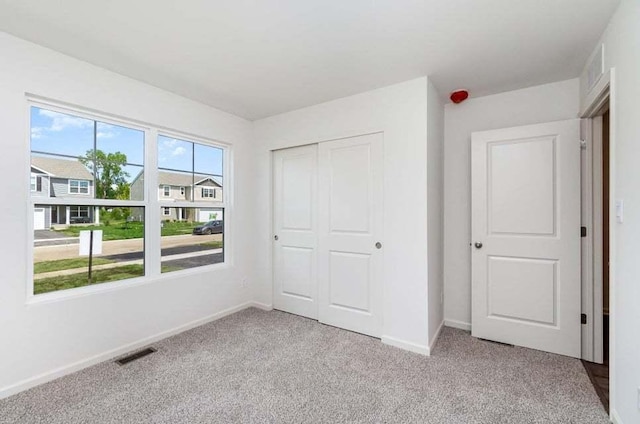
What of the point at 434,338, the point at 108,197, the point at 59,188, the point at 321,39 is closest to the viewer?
the point at 321,39

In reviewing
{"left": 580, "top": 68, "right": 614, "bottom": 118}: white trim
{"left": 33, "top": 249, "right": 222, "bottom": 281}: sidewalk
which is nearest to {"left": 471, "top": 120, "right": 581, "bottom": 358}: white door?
{"left": 580, "top": 68, "right": 614, "bottom": 118}: white trim

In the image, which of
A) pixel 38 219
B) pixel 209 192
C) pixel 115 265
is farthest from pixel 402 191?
pixel 38 219

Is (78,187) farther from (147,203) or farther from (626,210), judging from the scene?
(626,210)

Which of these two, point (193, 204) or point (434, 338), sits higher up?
point (193, 204)

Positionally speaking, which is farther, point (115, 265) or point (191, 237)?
point (191, 237)

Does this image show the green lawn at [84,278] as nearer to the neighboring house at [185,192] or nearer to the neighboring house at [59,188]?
the neighboring house at [59,188]

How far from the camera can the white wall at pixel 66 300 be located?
196cm

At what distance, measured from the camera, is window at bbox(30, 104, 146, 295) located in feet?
7.19

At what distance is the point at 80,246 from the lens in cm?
241

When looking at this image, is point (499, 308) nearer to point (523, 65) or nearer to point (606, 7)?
point (523, 65)

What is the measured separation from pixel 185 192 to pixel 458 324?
10.6ft

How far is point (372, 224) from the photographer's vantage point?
9.37 feet

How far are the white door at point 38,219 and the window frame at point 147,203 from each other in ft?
0.11

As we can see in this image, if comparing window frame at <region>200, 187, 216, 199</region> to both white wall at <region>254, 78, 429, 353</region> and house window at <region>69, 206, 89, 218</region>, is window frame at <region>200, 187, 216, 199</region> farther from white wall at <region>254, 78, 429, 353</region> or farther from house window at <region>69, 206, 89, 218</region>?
white wall at <region>254, 78, 429, 353</region>
